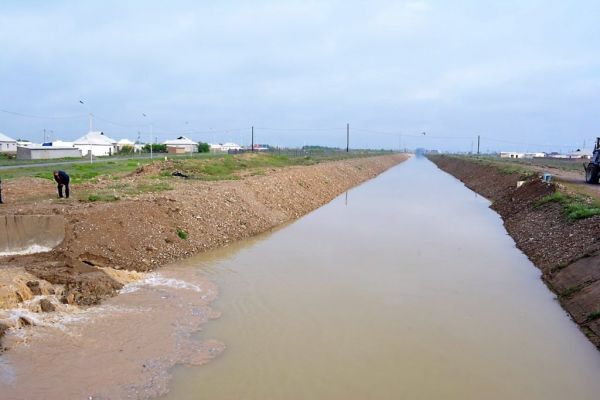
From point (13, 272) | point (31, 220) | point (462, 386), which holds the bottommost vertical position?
point (462, 386)

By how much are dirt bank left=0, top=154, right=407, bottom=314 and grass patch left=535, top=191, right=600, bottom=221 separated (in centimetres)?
1290

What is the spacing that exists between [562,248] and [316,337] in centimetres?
1022

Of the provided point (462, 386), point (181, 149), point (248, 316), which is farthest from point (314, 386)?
point (181, 149)

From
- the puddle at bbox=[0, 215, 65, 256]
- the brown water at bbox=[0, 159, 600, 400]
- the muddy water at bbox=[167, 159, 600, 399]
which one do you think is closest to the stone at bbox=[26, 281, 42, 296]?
the brown water at bbox=[0, 159, 600, 400]

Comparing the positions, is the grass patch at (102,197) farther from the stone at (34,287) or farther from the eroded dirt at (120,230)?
the stone at (34,287)

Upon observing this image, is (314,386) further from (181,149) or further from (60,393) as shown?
(181,149)

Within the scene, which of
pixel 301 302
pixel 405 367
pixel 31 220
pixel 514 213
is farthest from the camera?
pixel 514 213

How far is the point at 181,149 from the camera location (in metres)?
86.2

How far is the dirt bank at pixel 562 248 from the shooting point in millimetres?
10969

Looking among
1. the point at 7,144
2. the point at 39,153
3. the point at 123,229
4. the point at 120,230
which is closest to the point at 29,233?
the point at 120,230

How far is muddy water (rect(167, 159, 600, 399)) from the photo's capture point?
784cm

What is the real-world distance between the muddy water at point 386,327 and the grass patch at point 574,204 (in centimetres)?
253

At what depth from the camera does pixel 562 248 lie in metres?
15.1

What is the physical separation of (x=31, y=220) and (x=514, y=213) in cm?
2326
